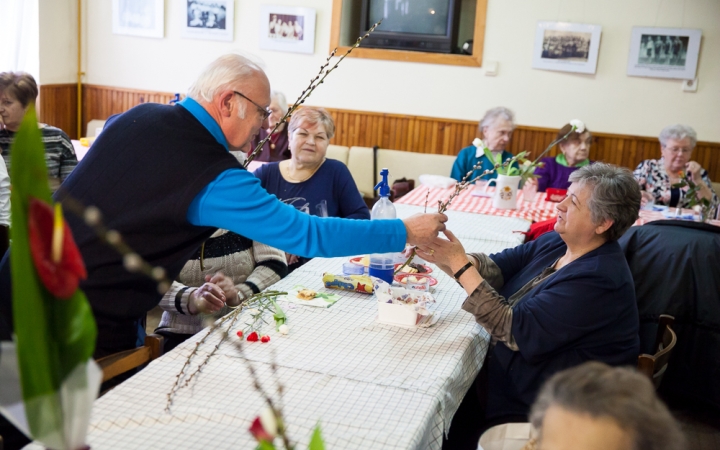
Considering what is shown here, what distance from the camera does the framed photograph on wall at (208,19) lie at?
20.9 ft

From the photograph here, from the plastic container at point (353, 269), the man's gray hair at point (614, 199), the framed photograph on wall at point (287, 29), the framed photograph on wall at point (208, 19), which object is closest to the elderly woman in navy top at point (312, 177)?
the plastic container at point (353, 269)

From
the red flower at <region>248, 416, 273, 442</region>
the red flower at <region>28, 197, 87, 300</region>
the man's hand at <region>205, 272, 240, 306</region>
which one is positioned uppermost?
the red flower at <region>28, 197, 87, 300</region>

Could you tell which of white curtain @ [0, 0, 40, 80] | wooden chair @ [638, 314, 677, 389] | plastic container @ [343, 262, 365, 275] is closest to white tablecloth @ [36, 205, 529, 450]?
plastic container @ [343, 262, 365, 275]

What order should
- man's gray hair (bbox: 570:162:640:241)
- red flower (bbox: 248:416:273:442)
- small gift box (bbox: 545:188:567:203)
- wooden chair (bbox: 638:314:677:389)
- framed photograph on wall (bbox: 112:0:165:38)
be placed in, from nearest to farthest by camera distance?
1. red flower (bbox: 248:416:273:442)
2. wooden chair (bbox: 638:314:677:389)
3. man's gray hair (bbox: 570:162:640:241)
4. small gift box (bbox: 545:188:567:203)
5. framed photograph on wall (bbox: 112:0:165:38)

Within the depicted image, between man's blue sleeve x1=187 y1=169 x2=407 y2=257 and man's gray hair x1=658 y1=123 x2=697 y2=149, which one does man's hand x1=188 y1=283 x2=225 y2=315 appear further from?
man's gray hair x1=658 y1=123 x2=697 y2=149

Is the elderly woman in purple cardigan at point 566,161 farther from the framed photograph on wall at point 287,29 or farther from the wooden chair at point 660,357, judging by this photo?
the wooden chair at point 660,357

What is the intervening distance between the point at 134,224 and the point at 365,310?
32.5 inches

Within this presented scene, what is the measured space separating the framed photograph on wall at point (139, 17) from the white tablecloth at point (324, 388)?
5.18 meters

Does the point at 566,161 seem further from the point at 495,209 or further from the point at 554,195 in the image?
the point at 495,209

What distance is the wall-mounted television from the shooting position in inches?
235

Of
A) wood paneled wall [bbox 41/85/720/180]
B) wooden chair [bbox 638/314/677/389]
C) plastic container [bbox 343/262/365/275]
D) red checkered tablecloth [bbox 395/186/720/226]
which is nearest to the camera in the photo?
wooden chair [bbox 638/314/677/389]

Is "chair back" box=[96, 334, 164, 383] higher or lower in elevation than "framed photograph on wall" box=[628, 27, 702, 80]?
lower

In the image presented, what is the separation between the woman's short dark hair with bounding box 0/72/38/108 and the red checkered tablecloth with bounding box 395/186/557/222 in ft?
6.87

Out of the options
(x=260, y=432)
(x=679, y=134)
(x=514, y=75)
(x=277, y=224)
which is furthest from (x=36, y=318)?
(x=514, y=75)
